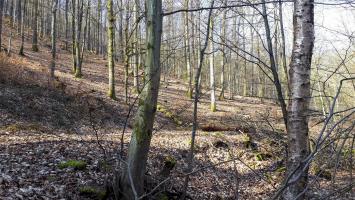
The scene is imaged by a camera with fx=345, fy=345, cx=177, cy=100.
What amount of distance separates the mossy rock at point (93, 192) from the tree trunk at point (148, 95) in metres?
1.00

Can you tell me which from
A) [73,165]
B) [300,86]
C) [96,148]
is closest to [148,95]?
[300,86]

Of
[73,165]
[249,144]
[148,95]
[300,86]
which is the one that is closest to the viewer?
[300,86]

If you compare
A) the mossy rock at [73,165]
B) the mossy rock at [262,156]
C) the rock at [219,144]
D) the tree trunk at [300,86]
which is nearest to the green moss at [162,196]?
the mossy rock at [73,165]

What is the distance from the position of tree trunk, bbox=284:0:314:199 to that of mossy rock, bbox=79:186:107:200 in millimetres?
2871

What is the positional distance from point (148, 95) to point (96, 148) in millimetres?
3978

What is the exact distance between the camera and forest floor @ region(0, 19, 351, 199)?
555 centimetres

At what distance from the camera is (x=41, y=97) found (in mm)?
13461

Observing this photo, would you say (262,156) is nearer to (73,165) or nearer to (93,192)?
(73,165)

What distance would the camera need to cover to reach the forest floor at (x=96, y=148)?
5555mm

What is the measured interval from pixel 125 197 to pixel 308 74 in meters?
2.88

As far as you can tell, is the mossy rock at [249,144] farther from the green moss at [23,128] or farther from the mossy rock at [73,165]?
the mossy rock at [73,165]

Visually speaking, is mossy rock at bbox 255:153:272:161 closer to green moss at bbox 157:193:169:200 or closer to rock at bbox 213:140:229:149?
rock at bbox 213:140:229:149

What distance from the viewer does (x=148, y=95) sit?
173 inches

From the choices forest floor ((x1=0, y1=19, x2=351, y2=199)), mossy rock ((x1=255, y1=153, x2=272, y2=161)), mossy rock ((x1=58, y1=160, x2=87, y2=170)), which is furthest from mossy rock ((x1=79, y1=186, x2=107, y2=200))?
mossy rock ((x1=255, y1=153, x2=272, y2=161))
